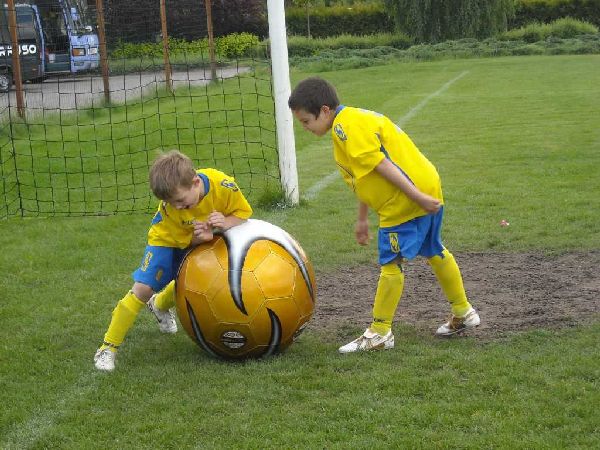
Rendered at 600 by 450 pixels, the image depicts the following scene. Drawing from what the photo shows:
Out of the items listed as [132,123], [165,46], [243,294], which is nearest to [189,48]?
[165,46]

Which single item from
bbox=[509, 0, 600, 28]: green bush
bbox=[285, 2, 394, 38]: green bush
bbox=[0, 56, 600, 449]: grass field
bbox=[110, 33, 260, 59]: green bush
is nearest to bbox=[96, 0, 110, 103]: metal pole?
bbox=[110, 33, 260, 59]: green bush

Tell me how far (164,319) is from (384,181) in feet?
5.39

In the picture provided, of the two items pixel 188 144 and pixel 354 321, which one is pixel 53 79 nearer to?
pixel 188 144

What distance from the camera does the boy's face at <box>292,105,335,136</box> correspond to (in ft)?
16.2

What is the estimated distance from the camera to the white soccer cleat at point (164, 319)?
5548mm

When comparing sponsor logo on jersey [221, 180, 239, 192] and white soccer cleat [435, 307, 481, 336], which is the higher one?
sponsor logo on jersey [221, 180, 239, 192]

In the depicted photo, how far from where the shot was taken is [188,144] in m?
12.8

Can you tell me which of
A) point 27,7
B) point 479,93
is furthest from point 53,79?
point 479,93

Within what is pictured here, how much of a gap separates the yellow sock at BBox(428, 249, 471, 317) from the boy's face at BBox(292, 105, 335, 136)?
38.9 inches

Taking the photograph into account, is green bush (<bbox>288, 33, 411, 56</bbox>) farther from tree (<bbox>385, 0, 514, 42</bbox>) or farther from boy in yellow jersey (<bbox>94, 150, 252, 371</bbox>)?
boy in yellow jersey (<bbox>94, 150, 252, 371</bbox>)

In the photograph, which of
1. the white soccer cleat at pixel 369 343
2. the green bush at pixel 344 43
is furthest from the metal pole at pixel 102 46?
the green bush at pixel 344 43

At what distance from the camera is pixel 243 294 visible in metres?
4.81

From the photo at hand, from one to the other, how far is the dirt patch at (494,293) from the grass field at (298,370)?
19cm

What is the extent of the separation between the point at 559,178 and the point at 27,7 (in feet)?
41.5
